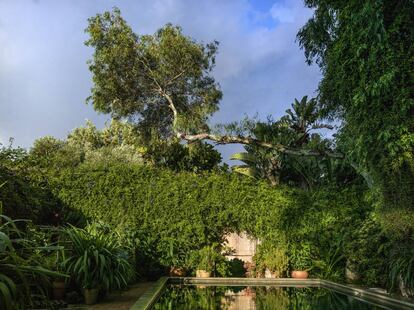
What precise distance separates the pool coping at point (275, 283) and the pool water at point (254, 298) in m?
0.20

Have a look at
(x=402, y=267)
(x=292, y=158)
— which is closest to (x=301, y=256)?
(x=402, y=267)

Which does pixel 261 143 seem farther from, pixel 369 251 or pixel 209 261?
pixel 369 251

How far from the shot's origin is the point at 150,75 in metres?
18.4

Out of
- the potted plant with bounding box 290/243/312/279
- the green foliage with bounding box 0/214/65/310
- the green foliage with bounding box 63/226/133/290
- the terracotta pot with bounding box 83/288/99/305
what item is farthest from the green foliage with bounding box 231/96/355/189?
the green foliage with bounding box 0/214/65/310

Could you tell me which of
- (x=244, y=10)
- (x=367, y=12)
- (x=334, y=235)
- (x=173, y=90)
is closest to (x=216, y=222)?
(x=334, y=235)

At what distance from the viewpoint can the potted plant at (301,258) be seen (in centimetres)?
1258

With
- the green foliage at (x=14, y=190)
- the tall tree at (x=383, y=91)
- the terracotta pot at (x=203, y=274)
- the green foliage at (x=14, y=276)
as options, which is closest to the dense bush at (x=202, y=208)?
the terracotta pot at (x=203, y=274)

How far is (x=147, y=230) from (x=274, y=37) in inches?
265

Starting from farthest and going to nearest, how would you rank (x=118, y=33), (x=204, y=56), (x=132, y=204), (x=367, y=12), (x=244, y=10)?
(x=204, y=56) → (x=118, y=33) → (x=132, y=204) → (x=244, y=10) → (x=367, y=12)

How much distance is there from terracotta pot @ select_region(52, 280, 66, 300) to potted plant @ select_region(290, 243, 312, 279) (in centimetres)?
700

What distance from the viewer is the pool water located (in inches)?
304

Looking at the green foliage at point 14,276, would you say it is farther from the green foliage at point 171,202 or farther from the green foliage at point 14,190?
the green foliage at point 171,202

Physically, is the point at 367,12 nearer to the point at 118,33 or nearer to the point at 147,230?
the point at 147,230

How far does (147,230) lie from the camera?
12.5m
